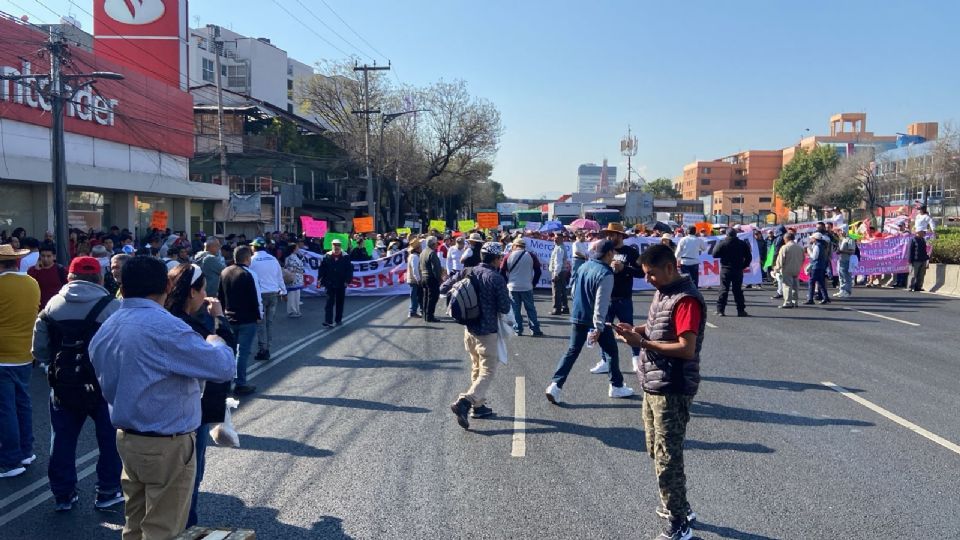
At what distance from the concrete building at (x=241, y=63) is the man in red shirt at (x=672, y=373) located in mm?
62836

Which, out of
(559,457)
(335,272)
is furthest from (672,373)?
(335,272)

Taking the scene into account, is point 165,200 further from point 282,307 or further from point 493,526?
point 493,526

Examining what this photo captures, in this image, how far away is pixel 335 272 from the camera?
1347 cm

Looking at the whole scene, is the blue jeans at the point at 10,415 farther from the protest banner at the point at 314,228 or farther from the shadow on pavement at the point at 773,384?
Answer: the protest banner at the point at 314,228

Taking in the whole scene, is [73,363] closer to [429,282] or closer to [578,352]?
[578,352]

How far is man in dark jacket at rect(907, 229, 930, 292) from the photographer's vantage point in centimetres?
1873

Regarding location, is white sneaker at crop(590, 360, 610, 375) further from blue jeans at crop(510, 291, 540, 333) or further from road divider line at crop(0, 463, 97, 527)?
road divider line at crop(0, 463, 97, 527)

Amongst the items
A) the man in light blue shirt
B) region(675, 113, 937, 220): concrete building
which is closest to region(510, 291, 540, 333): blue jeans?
the man in light blue shirt

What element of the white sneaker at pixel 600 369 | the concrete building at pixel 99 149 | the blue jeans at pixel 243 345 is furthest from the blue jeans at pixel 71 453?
the concrete building at pixel 99 149

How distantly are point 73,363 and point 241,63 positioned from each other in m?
67.4

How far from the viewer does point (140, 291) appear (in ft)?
11.0

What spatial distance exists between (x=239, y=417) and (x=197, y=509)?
248 cm

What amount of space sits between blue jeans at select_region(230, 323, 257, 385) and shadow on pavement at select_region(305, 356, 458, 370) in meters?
1.62

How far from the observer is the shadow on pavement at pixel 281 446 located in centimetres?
594
